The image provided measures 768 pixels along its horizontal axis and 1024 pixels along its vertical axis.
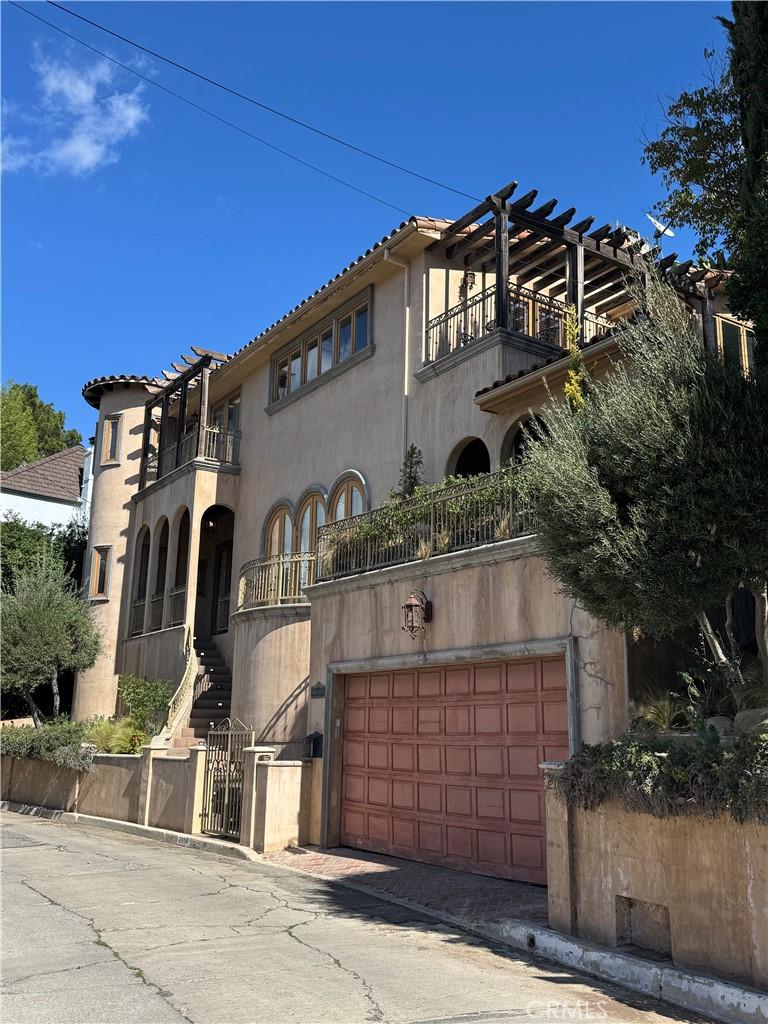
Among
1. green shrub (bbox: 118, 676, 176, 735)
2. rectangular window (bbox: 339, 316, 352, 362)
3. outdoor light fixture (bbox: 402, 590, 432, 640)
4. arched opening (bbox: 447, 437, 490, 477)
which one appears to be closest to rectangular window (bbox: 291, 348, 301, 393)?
rectangular window (bbox: 339, 316, 352, 362)

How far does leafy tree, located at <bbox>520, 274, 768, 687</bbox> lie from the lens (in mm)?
8102

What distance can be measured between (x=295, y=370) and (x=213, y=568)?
25.5ft

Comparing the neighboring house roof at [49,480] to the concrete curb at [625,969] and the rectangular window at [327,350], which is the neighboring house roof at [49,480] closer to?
the rectangular window at [327,350]

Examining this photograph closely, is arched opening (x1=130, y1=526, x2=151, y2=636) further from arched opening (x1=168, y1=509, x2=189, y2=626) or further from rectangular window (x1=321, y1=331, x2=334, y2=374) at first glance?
rectangular window (x1=321, y1=331, x2=334, y2=374)

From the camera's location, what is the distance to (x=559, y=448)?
917 centimetres

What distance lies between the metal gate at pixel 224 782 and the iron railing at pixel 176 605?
8.53m

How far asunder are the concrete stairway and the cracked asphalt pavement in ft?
27.0

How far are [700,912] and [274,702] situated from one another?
1133 cm

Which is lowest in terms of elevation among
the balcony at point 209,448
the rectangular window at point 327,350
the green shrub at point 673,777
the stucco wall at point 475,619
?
the green shrub at point 673,777

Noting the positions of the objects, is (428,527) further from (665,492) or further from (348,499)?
(348,499)

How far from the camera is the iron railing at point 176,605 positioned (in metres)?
24.4

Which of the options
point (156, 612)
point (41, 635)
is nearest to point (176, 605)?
point (156, 612)

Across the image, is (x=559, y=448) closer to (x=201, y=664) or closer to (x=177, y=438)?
(x=201, y=664)

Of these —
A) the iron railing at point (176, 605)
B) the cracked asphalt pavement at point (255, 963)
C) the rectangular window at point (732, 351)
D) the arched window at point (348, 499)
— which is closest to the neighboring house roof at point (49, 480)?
the iron railing at point (176, 605)
